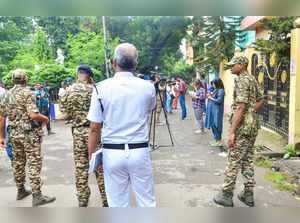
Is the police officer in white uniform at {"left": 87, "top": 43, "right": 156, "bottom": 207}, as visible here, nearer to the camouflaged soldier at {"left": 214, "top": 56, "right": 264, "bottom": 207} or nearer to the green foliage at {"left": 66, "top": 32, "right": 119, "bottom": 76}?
the camouflaged soldier at {"left": 214, "top": 56, "right": 264, "bottom": 207}

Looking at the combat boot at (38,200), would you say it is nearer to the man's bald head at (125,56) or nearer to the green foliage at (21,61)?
the man's bald head at (125,56)

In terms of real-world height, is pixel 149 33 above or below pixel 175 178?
above

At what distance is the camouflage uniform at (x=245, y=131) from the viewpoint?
3.57 m

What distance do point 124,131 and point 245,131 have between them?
185 cm

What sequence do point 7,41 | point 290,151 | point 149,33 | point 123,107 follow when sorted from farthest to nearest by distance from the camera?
point 149,33 < point 7,41 < point 290,151 < point 123,107

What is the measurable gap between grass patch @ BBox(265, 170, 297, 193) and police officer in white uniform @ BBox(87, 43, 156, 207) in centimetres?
279

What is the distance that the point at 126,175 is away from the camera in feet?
7.86

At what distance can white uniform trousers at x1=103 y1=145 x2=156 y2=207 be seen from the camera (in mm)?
2330

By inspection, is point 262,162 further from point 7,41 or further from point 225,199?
point 7,41

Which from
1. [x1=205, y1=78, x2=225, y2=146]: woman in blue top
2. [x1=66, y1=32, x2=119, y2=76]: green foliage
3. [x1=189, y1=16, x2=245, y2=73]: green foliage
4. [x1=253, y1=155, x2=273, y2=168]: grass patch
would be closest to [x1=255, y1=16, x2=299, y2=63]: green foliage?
[x1=205, y1=78, x2=225, y2=146]: woman in blue top

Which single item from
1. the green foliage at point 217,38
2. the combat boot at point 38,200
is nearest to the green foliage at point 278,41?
the green foliage at point 217,38

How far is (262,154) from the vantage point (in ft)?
19.8

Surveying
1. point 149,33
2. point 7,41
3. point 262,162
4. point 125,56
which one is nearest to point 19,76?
point 125,56
